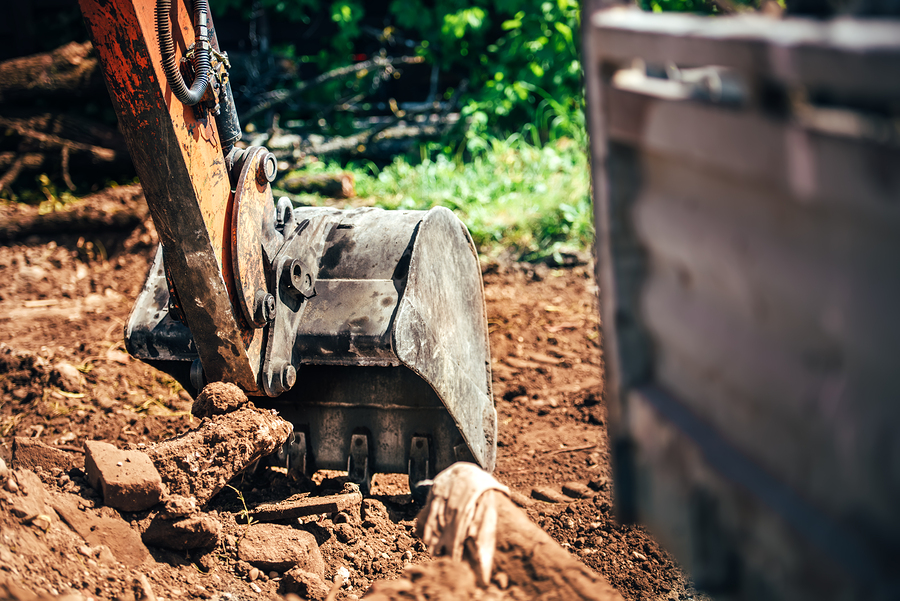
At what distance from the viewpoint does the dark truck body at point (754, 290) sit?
0.85m

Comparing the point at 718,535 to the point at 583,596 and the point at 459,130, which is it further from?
the point at 459,130

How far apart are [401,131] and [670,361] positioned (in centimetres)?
595

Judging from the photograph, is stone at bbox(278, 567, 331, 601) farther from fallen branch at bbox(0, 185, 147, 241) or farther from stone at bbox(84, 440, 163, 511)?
fallen branch at bbox(0, 185, 147, 241)

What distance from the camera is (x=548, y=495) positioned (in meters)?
2.68

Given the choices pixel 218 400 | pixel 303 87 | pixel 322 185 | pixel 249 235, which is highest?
pixel 303 87

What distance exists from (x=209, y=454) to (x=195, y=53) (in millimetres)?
1182

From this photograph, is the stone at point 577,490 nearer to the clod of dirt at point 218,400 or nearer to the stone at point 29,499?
the clod of dirt at point 218,400

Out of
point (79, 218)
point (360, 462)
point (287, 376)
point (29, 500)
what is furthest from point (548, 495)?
point (79, 218)

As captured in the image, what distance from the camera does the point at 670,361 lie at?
1.28 m

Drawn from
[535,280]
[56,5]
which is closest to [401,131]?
[535,280]

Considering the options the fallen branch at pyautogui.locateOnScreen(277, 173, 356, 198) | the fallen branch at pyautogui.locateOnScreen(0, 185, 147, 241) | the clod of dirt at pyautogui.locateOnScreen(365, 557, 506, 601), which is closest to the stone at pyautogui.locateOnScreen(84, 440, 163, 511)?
the clod of dirt at pyautogui.locateOnScreen(365, 557, 506, 601)

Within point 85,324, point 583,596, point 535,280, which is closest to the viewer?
point 583,596

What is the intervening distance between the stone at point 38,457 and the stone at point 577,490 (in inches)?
70.7

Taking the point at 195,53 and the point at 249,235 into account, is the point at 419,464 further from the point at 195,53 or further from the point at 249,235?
the point at 195,53
